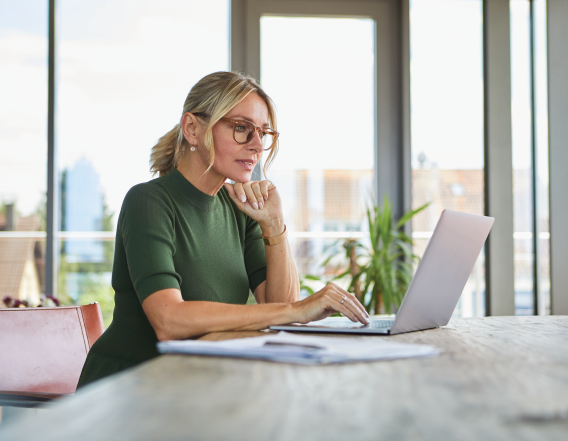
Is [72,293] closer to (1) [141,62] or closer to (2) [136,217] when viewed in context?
(1) [141,62]

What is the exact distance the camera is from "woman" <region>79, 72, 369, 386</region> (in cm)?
107

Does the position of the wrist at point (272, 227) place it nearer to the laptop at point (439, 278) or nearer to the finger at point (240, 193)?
the finger at point (240, 193)

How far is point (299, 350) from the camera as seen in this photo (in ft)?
2.26

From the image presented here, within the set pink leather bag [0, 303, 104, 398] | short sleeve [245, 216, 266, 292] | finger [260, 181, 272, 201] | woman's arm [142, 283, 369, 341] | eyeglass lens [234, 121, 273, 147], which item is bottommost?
pink leather bag [0, 303, 104, 398]

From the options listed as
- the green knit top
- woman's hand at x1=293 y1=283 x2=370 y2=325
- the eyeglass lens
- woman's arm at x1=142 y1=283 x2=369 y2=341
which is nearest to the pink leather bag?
the green knit top

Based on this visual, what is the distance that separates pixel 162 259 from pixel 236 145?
1.79ft

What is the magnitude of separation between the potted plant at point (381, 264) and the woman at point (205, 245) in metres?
1.65

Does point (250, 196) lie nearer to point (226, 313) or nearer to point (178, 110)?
point (226, 313)

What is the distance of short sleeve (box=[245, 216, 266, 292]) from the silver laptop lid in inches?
26.9

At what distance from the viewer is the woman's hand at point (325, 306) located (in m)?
1.07

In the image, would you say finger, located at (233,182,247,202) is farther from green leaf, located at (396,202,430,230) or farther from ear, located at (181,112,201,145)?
green leaf, located at (396,202,430,230)

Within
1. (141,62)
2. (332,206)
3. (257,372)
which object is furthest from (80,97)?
(257,372)

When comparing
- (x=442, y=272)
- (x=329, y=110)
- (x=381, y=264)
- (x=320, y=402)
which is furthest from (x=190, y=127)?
(x=329, y=110)

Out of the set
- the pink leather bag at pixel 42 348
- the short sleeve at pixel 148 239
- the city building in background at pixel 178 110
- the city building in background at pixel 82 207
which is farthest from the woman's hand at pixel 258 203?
the city building in background at pixel 82 207
